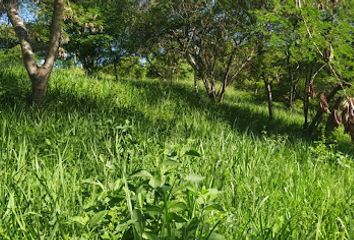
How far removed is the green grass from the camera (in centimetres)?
187

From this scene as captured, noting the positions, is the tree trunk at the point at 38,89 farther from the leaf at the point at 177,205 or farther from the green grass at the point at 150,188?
the leaf at the point at 177,205

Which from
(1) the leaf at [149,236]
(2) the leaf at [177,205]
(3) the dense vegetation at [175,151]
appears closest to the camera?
(1) the leaf at [149,236]

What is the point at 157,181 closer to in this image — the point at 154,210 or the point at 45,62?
the point at 154,210

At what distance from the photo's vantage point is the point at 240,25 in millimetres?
10625

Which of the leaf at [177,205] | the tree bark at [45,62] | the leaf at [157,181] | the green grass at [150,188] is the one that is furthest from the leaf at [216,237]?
the tree bark at [45,62]

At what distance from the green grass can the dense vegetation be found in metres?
0.01

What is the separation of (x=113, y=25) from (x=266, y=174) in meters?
12.3

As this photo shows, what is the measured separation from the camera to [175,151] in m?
2.66

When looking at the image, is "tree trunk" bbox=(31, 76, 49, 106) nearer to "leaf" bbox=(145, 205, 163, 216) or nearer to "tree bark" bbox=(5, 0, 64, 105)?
"tree bark" bbox=(5, 0, 64, 105)

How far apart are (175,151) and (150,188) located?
64 centimetres

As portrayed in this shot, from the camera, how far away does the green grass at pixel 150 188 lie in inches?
73.5

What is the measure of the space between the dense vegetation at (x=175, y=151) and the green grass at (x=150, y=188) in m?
0.01

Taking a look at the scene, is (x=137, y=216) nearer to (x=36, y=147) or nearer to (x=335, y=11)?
(x=36, y=147)

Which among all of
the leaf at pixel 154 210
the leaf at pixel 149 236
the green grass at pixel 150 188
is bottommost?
the green grass at pixel 150 188
